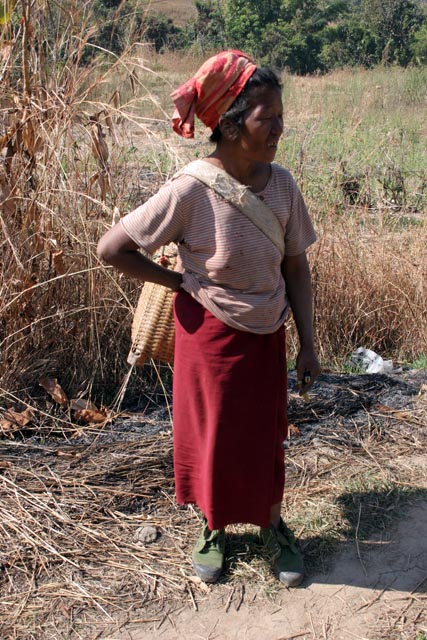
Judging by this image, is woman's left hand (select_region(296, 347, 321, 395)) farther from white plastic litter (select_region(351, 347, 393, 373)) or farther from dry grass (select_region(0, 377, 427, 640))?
white plastic litter (select_region(351, 347, 393, 373))

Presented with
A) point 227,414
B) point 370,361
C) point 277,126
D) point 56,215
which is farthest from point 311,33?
point 227,414

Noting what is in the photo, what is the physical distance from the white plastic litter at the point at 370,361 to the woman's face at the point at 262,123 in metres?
2.32

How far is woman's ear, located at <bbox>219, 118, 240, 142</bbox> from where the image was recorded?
6.55 feet

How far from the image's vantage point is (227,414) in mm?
2221

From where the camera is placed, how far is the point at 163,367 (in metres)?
3.75

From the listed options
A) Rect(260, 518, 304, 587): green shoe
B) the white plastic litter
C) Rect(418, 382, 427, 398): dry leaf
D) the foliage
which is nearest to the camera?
Rect(260, 518, 304, 587): green shoe

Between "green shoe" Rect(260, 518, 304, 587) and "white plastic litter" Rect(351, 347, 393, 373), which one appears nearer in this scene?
"green shoe" Rect(260, 518, 304, 587)

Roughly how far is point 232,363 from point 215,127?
0.67 metres

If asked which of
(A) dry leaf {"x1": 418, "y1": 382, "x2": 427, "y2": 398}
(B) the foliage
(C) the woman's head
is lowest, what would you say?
(B) the foliage

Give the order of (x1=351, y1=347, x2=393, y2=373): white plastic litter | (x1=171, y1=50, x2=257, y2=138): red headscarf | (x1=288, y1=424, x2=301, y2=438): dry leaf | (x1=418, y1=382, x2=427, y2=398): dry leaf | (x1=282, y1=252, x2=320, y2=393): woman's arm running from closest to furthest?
(x1=171, y1=50, x2=257, y2=138): red headscarf < (x1=282, y1=252, x2=320, y2=393): woman's arm < (x1=288, y1=424, x2=301, y2=438): dry leaf < (x1=418, y1=382, x2=427, y2=398): dry leaf < (x1=351, y1=347, x2=393, y2=373): white plastic litter

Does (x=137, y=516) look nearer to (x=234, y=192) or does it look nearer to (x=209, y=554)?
(x=209, y=554)

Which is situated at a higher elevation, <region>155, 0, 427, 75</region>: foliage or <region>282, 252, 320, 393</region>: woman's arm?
<region>282, 252, 320, 393</region>: woman's arm

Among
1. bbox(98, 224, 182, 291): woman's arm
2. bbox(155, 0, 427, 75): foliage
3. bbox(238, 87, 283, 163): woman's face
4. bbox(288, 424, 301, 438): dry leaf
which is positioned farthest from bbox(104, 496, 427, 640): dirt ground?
bbox(155, 0, 427, 75): foliage

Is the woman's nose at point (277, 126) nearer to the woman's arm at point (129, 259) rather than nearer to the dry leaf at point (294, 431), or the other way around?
the woman's arm at point (129, 259)
